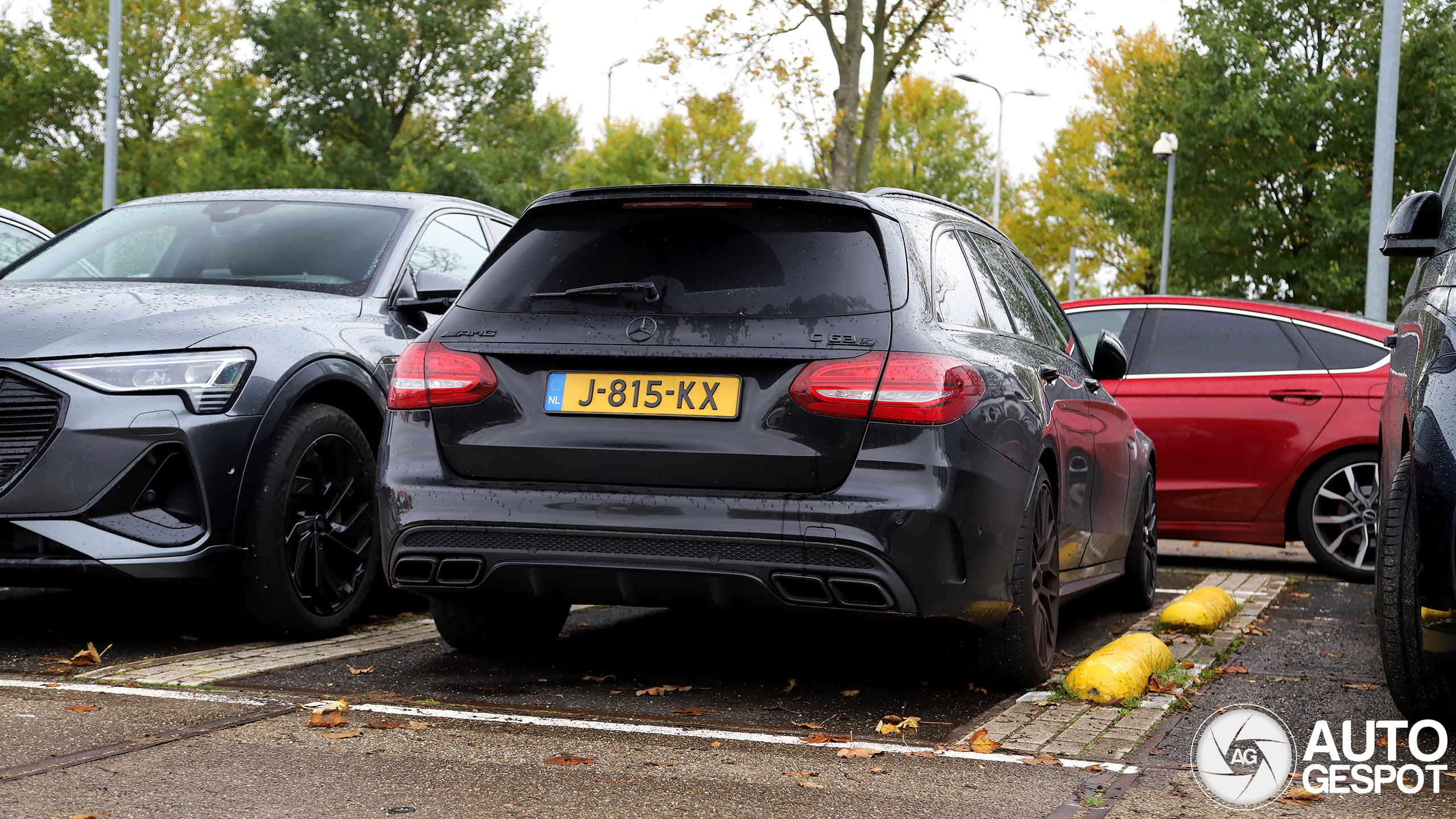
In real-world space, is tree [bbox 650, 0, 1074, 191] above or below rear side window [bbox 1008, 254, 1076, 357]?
above

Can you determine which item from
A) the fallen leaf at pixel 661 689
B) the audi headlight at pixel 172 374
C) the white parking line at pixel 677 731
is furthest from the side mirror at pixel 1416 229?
the audi headlight at pixel 172 374

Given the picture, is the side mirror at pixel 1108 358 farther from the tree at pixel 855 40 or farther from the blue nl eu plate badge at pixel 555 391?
the tree at pixel 855 40

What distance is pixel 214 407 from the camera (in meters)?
5.06

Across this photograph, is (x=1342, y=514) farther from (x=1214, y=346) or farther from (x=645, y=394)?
(x=645, y=394)

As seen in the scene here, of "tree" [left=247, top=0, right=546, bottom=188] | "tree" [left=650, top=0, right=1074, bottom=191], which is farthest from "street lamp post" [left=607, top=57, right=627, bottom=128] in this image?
"tree" [left=650, top=0, right=1074, bottom=191]

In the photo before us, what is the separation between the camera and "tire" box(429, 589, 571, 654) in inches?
203

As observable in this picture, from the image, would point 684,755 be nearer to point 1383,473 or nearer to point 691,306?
point 691,306

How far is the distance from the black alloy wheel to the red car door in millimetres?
5105

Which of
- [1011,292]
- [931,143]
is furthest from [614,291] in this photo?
[931,143]

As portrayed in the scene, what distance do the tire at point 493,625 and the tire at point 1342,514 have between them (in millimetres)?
5123

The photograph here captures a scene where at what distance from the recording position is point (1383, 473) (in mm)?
4914

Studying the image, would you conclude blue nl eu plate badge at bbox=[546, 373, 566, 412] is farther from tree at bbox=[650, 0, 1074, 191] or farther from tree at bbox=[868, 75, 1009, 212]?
tree at bbox=[868, 75, 1009, 212]

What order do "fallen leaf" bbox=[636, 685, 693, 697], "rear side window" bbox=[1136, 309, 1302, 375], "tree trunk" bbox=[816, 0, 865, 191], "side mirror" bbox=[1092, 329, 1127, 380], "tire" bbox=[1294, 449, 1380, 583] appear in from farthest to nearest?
"tree trunk" bbox=[816, 0, 865, 191] < "rear side window" bbox=[1136, 309, 1302, 375] < "tire" bbox=[1294, 449, 1380, 583] < "side mirror" bbox=[1092, 329, 1127, 380] < "fallen leaf" bbox=[636, 685, 693, 697]

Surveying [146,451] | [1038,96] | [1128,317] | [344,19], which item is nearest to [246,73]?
[344,19]
